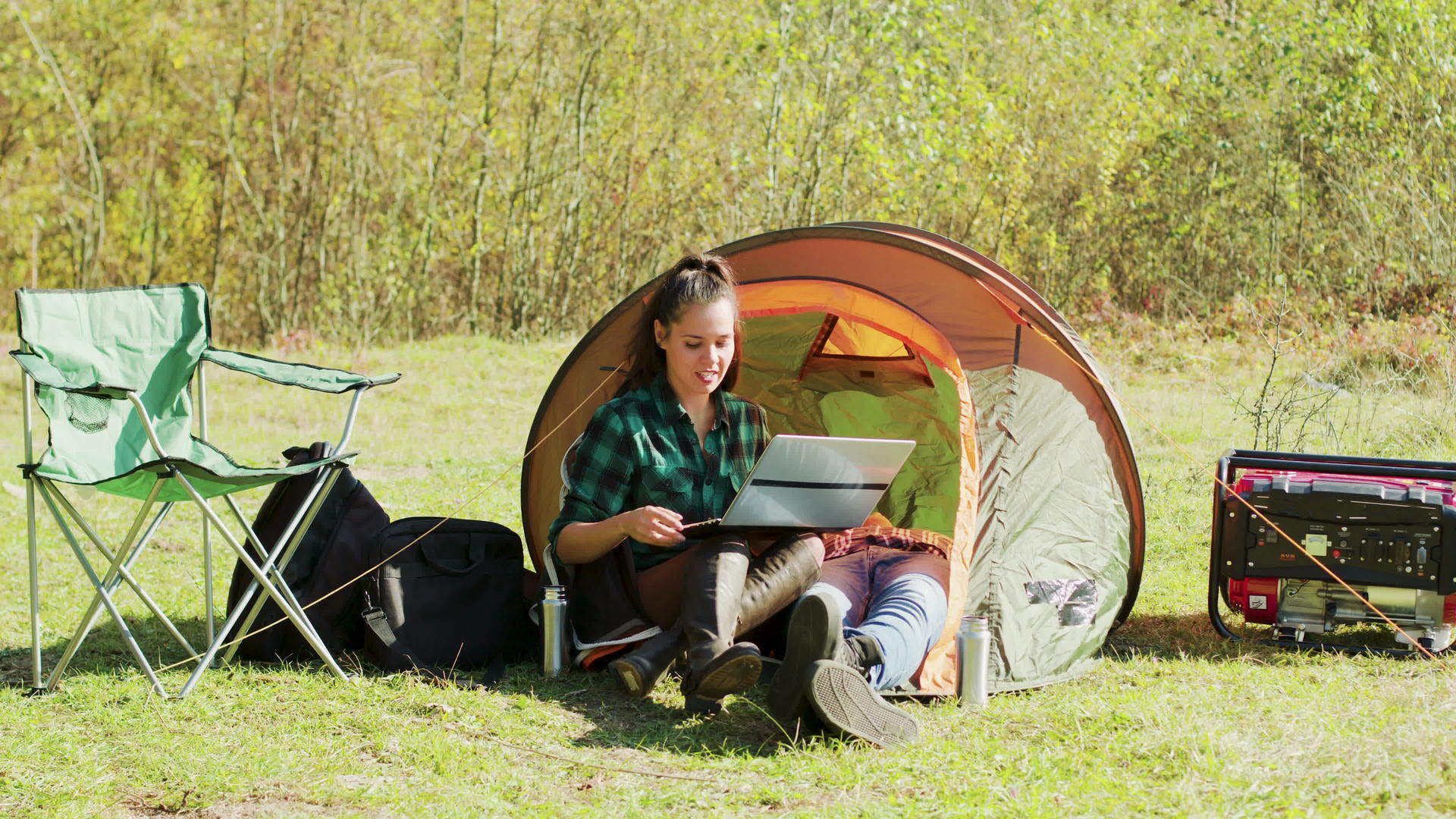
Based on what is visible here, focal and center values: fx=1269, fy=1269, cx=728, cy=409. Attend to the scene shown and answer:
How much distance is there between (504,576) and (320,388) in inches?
25.5

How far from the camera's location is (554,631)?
298cm

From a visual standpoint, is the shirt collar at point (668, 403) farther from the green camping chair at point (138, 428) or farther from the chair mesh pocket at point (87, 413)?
the chair mesh pocket at point (87, 413)

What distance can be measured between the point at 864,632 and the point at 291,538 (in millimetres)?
1392

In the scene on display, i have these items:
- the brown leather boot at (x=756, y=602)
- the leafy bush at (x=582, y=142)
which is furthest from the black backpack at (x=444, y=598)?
the leafy bush at (x=582, y=142)

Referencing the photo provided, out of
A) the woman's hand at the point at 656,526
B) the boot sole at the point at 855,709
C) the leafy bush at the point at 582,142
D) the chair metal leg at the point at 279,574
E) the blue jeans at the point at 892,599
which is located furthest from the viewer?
the leafy bush at the point at 582,142

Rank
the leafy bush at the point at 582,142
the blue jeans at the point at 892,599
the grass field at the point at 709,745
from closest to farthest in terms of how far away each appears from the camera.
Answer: the grass field at the point at 709,745
the blue jeans at the point at 892,599
the leafy bush at the point at 582,142

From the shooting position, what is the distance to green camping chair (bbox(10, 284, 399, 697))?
2.72 m

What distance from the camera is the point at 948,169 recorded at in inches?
385

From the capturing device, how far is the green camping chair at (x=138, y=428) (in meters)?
2.72

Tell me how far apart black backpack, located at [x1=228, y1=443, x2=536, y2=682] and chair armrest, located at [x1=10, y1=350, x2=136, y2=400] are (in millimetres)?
451

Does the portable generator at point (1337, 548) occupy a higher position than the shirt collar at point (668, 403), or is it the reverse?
the shirt collar at point (668, 403)

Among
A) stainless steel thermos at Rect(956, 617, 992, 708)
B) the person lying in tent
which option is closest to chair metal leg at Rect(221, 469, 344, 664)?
the person lying in tent

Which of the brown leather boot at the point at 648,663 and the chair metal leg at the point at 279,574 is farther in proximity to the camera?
the chair metal leg at the point at 279,574

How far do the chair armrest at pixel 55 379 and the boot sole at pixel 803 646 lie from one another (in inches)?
58.3
